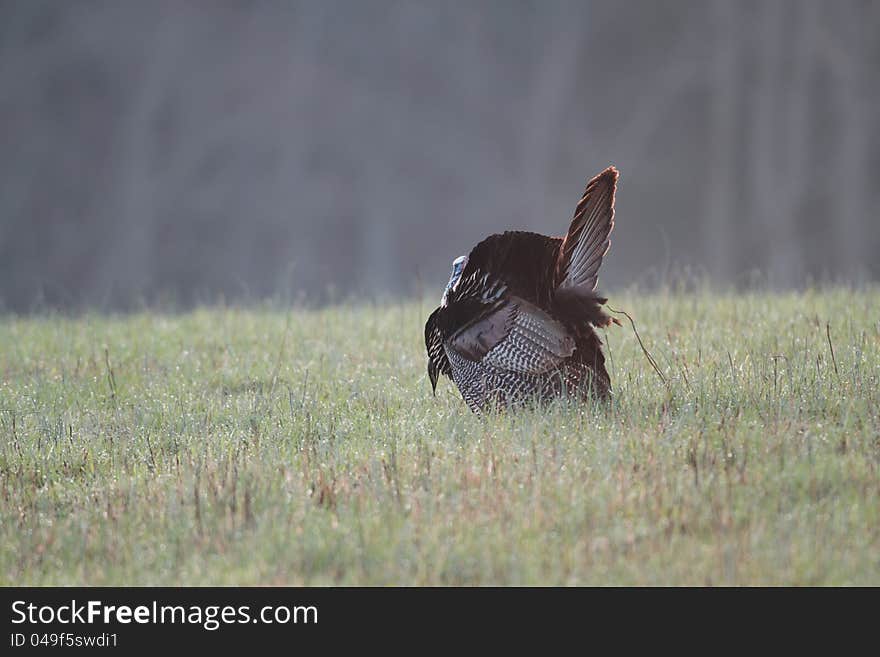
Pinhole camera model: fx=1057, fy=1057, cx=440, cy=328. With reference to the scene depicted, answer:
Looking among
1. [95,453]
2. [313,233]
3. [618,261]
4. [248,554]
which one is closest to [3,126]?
[313,233]

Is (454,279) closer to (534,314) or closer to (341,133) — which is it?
(534,314)

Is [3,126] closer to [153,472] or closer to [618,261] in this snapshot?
[618,261]

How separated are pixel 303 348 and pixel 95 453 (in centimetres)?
314

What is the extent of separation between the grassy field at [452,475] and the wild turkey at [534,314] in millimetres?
244

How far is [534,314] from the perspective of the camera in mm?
6266

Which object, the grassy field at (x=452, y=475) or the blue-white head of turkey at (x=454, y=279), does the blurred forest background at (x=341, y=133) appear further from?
the blue-white head of turkey at (x=454, y=279)

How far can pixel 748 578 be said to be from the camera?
397 cm

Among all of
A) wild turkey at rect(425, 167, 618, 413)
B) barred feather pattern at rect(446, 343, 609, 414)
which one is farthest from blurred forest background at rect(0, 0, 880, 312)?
barred feather pattern at rect(446, 343, 609, 414)

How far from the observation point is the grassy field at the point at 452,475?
4.27m

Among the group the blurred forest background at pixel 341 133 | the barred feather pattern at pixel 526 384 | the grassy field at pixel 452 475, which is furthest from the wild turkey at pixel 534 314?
the blurred forest background at pixel 341 133

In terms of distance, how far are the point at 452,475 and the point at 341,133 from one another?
18.7 meters

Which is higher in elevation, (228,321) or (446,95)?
(446,95)

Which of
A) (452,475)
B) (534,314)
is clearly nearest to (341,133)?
(534,314)
